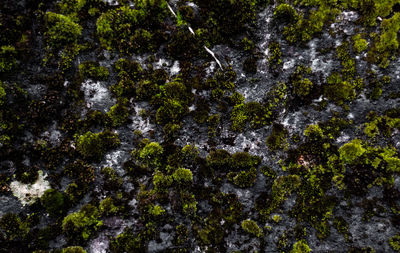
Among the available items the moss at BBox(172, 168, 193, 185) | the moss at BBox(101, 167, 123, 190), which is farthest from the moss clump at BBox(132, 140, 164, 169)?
the moss at BBox(101, 167, 123, 190)

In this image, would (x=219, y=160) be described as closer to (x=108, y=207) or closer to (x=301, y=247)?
(x=301, y=247)

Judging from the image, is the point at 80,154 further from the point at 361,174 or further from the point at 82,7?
the point at 361,174

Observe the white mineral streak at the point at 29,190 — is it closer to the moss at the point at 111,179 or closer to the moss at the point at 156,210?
the moss at the point at 111,179

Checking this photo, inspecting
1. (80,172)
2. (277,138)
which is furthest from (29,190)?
(277,138)

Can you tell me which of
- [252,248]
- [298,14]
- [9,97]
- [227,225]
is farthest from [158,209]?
[298,14]

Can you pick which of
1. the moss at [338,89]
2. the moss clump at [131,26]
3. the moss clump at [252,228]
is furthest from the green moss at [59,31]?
the moss at [338,89]

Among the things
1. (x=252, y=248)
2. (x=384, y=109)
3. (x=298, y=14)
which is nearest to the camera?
(x=252, y=248)
